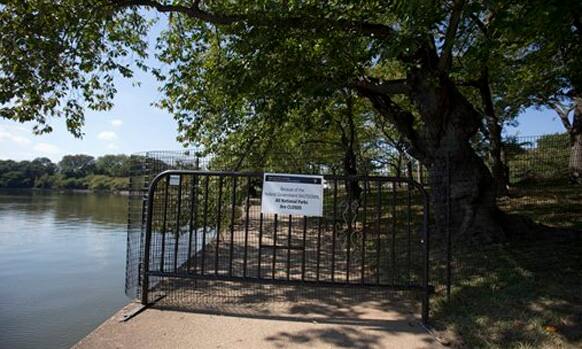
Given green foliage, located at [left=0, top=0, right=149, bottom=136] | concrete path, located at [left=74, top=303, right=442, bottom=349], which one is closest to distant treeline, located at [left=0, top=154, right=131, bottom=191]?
green foliage, located at [left=0, top=0, right=149, bottom=136]

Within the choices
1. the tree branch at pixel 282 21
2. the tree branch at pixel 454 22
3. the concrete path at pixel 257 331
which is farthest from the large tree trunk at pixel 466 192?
the concrete path at pixel 257 331

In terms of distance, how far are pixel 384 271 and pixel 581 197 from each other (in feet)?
23.4

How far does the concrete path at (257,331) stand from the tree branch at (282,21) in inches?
146

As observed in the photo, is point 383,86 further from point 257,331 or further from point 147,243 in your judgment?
point 257,331

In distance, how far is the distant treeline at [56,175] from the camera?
74125 millimetres

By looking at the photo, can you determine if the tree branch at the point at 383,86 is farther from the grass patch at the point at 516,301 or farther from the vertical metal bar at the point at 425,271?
the vertical metal bar at the point at 425,271

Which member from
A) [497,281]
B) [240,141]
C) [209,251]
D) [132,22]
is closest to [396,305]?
[497,281]

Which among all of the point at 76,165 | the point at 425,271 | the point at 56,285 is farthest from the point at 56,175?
the point at 425,271

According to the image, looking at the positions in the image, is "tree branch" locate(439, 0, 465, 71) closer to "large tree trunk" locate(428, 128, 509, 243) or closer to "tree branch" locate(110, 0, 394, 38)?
"tree branch" locate(110, 0, 394, 38)

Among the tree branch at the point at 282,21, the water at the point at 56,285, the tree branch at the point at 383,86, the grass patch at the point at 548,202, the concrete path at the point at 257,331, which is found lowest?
the water at the point at 56,285

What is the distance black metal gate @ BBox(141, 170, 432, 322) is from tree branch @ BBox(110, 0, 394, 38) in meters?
2.44

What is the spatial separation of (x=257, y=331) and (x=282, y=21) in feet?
14.1

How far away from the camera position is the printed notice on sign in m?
4.21

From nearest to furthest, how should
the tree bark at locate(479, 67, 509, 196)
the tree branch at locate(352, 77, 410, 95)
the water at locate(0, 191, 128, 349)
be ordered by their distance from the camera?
the water at locate(0, 191, 128, 349)
the tree branch at locate(352, 77, 410, 95)
the tree bark at locate(479, 67, 509, 196)
